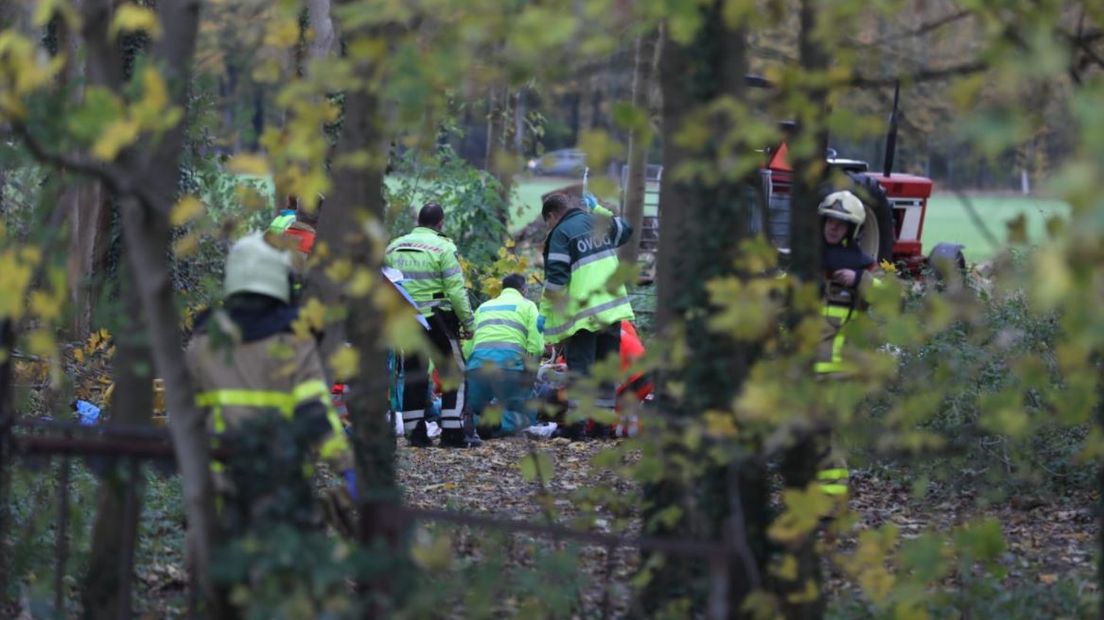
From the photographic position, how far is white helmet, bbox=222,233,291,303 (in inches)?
176

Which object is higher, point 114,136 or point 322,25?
point 322,25

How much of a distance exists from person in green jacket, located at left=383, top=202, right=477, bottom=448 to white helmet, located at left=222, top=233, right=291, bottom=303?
5.17m

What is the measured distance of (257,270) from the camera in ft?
14.7

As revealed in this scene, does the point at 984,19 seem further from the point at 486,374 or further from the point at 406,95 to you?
the point at 486,374

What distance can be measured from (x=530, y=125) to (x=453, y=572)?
14009mm

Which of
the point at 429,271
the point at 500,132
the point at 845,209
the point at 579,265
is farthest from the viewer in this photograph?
the point at 500,132

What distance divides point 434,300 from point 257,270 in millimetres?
5458

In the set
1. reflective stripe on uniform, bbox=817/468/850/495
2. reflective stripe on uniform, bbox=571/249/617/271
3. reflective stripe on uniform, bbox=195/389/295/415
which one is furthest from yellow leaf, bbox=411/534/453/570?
reflective stripe on uniform, bbox=571/249/617/271

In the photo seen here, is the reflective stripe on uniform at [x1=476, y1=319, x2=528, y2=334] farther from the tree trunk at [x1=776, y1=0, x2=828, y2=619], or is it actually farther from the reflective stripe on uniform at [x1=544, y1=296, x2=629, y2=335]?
the tree trunk at [x1=776, y1=0, x2=828, y2=619]

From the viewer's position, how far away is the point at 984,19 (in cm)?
327

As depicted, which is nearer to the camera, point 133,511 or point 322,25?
point 133,511

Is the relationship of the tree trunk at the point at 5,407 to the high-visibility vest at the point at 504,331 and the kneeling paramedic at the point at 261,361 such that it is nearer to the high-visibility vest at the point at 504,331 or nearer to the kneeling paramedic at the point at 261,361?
the kneeling paramedic at the point at 261,361

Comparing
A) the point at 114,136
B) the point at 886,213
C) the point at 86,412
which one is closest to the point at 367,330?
the point at 114,136

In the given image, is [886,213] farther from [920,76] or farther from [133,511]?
[133,511]
